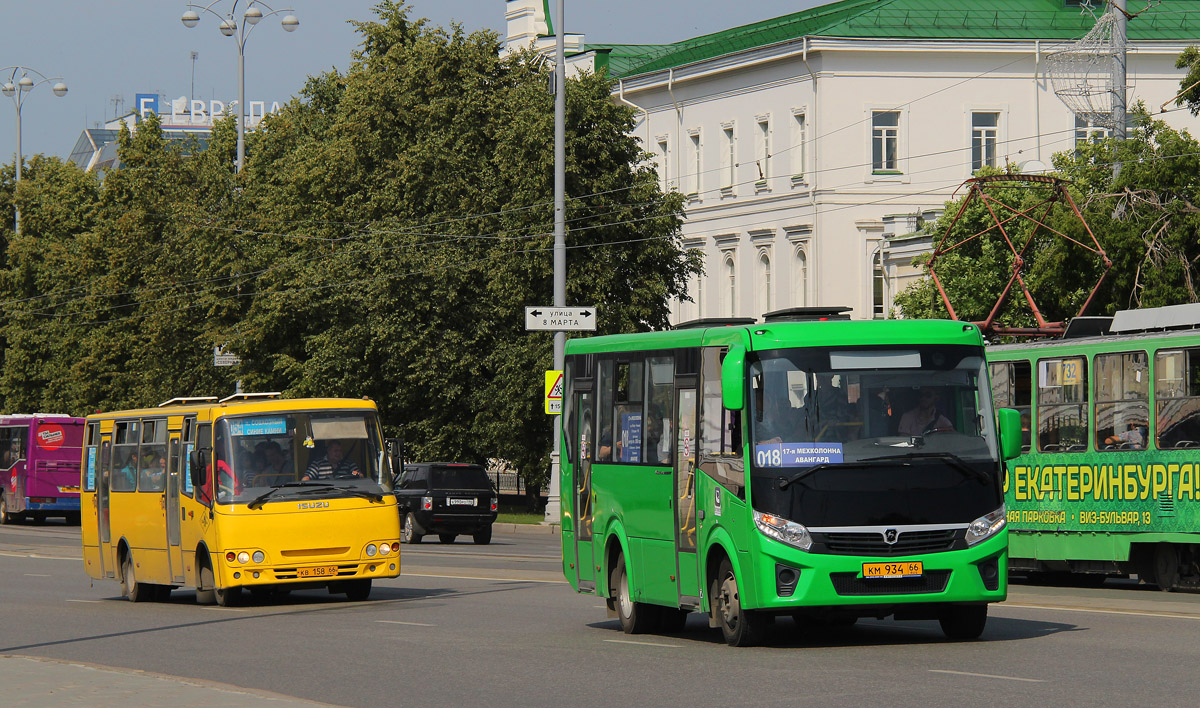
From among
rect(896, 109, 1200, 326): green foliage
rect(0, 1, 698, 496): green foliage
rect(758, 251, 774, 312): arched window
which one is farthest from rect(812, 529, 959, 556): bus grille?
rect(758, 251, 774, 312): arched window

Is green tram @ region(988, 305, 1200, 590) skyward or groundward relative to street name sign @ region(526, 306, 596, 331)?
groundward

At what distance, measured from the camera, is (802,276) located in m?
68.0

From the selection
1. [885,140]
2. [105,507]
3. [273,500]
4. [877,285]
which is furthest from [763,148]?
[273,500]

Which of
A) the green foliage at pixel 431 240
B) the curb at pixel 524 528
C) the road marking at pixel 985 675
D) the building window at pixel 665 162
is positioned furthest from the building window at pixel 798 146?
the road marking at pixel 985 675

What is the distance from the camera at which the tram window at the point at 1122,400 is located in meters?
Result: 23.0

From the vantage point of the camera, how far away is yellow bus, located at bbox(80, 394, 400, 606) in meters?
22.0

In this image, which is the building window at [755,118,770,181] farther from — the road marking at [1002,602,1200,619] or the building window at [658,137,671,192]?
the road marking at [1002,602,1200,619]

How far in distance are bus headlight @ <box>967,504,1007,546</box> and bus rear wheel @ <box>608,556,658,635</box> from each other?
343 cm

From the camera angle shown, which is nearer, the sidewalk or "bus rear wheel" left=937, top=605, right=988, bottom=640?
the sidewalk

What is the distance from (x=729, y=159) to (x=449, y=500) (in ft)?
110

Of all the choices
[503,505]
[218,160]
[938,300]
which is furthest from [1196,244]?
[218,160]

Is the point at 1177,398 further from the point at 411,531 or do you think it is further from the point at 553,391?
the point at 411,531

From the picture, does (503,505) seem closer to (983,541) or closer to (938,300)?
(938,300)

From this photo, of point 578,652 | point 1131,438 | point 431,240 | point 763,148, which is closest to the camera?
point 578,652
